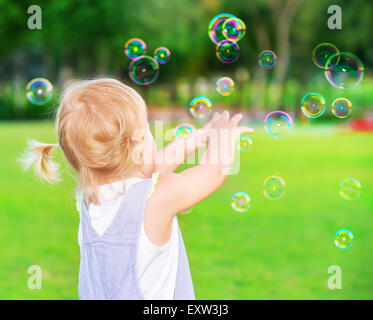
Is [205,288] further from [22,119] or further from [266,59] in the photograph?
[22,119]

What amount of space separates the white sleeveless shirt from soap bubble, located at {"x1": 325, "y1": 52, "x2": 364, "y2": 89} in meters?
2.91

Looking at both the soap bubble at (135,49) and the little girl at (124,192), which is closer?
the little girl at (124,192)

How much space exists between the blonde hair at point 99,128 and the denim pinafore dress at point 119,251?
12 cm

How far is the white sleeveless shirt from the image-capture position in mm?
2184

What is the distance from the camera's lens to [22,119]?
3534 centimetres

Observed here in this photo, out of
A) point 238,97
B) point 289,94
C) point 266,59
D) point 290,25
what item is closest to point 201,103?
point 266,59

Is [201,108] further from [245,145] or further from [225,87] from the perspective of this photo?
[245,145]

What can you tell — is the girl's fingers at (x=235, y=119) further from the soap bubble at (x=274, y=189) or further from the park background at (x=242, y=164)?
the soap bubble at (x=274, y=189)

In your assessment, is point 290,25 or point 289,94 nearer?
point 290,25

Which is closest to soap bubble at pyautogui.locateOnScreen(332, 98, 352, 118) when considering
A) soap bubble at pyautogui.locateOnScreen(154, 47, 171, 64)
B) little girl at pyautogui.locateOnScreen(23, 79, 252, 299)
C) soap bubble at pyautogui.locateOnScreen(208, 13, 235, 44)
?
soap bubble at pyautogui.locateOnScreen(208, 13, 235, 44)

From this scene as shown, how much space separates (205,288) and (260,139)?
18.3 meters

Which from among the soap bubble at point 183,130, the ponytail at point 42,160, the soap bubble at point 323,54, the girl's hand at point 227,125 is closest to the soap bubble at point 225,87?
the soap bubble at point 323,54

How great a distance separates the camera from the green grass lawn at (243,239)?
514 centimetres
